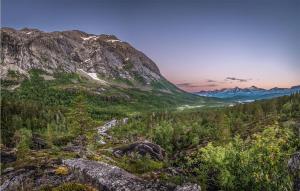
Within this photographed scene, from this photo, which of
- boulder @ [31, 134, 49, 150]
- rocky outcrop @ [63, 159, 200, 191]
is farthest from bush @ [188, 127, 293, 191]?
boulder @ [31, 134, 49, 150]

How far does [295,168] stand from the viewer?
43.1 metres

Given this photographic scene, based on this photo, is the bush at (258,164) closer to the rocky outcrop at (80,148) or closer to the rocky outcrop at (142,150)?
the rocky outcrop at (80,148)

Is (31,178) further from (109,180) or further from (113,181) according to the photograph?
(113,181)

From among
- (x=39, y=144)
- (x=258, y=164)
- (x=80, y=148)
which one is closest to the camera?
(x=258, y=164)

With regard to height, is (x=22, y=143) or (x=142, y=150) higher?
(x=142, y=150)

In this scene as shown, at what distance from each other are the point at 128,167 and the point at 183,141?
277 ft

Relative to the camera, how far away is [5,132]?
194 meters

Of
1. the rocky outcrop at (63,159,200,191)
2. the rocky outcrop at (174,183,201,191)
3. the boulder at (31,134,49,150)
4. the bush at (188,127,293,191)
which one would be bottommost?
the boulder at (31,134,49,150)

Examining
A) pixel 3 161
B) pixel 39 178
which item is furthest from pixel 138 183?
pixel 3 161

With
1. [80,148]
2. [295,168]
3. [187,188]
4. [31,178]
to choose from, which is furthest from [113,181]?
[80,148]

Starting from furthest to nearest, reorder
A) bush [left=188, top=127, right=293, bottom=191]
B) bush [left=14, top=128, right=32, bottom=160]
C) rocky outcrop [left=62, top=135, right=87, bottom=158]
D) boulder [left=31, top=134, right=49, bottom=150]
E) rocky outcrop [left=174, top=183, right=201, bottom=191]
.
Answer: boulder [left=31, top=134, right=49, bottom=150] → bush [left=14, top=128, right=32, bottom=160] → rocky outcrop [left=62, top=135, right=87, bottom=158] → rocky outcrop [left=174, top=183, right=201, bottom=191] → bush [left=188, top=127, right=293, bottom=191]

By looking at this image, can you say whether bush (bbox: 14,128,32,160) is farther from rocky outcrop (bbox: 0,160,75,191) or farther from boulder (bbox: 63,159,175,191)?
boulder (bbox: 63,159,175,191)

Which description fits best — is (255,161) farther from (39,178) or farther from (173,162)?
(173,162)

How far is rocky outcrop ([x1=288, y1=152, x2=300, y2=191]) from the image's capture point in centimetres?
4081
